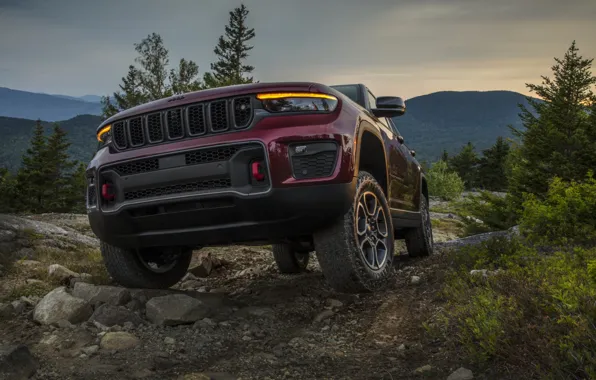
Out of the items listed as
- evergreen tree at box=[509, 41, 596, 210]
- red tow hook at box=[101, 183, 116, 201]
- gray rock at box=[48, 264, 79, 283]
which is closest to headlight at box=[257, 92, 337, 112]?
red tow hook at box=[101, 183, 116, 201]

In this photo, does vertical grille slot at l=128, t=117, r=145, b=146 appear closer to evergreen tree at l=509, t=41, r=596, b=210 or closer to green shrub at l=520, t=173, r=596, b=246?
green shrub at l=520, t=173, r=596, b=246

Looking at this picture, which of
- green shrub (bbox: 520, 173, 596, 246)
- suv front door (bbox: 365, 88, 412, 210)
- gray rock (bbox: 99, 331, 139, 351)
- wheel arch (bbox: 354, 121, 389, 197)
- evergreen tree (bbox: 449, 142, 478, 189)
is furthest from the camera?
evergreen tree (bbox: 449, 142, 478, 189)

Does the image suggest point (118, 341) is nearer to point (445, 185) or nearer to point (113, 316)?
point (113, 316)

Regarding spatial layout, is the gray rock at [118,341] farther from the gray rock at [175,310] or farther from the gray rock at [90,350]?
the gray rock at [175,310]

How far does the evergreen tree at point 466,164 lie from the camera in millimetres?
69750

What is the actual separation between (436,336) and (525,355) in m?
0.72

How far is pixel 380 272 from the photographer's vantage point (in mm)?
3990

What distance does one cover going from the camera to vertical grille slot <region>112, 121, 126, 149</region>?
3.96 meters

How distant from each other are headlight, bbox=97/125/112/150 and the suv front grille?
1.93 ft

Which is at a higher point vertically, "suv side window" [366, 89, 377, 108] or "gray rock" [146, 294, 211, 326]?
"suv side window" [366, 89, 377, 108]

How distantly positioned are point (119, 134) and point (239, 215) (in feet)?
4.37

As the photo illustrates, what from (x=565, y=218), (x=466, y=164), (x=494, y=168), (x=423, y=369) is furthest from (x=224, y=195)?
(x=466, y=164)

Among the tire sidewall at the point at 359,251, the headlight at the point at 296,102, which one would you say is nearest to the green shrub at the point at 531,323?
the tire sidewall at the point at 359,251

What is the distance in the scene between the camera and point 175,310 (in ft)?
11.7
